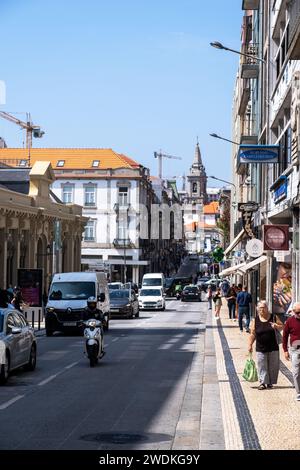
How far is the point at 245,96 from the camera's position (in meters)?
62.6

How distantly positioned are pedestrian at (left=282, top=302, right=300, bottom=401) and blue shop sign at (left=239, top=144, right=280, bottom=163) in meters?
13.9

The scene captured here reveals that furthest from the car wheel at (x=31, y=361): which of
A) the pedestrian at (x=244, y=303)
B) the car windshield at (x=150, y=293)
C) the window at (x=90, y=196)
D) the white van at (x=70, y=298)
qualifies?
the window at (x=90, y=196)

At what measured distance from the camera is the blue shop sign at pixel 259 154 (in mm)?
28938

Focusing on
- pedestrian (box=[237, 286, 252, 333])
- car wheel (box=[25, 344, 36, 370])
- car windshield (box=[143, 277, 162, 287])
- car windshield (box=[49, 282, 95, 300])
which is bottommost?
car wheel (box=[25, 344, 36, 370])

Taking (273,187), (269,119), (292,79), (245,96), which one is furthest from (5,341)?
(245,96)

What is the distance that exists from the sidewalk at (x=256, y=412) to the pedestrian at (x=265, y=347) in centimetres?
23

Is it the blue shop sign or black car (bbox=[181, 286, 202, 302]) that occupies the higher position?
the blue shop sign

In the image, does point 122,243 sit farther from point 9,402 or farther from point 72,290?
point 9,402

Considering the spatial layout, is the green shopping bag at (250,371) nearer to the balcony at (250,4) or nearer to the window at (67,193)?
the balcony at (250,4)

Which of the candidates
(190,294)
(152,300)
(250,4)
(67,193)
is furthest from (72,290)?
(67,193)

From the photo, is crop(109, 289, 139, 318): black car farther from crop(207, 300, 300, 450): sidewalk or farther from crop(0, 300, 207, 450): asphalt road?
crop(207, 300, 300, 450): sidewalk

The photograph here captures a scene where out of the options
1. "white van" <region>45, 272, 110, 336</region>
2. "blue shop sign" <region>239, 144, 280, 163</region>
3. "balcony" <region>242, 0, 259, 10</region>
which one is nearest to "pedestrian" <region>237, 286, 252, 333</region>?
"white van" <region>45, 272, 110, 336</region>

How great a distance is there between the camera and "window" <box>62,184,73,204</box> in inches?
3977
